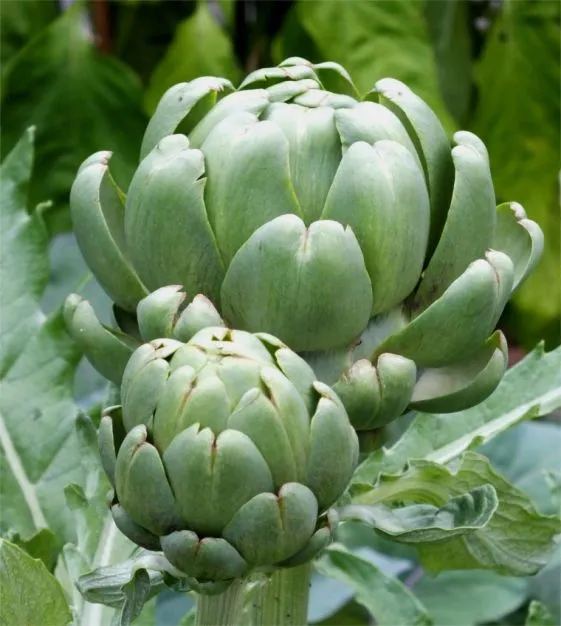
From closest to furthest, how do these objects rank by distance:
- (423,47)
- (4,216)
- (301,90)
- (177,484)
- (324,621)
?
(177,484) < (301,90) < (4,216) < (324,621) < (423,47)

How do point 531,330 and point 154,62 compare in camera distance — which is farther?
point 154,62

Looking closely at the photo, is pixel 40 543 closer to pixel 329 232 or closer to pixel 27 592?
pixel 27 592

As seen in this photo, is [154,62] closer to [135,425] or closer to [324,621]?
[324,621]

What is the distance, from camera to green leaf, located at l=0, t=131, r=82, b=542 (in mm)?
762

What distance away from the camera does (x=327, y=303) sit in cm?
49

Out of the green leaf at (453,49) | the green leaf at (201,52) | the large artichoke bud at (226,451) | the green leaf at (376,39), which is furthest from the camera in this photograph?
the green leaf at (453,49)

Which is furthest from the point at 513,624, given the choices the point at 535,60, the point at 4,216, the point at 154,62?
the point at 154,62

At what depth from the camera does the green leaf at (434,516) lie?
0.52 m

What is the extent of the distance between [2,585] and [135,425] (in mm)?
143

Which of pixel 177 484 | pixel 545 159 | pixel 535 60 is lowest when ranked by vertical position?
pixel 545 159

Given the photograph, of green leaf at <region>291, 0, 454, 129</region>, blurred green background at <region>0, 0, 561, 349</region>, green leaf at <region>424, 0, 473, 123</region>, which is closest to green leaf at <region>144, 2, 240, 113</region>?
blurred green background at <region>0, 0, 561, 349</region>

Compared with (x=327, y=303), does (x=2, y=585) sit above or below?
below

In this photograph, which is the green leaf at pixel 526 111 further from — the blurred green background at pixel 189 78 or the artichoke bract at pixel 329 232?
the artichoke bract at pixel 329 232

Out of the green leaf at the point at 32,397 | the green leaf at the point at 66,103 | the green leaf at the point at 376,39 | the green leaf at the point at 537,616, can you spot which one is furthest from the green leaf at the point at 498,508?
the green leaf at the point at 66,103
